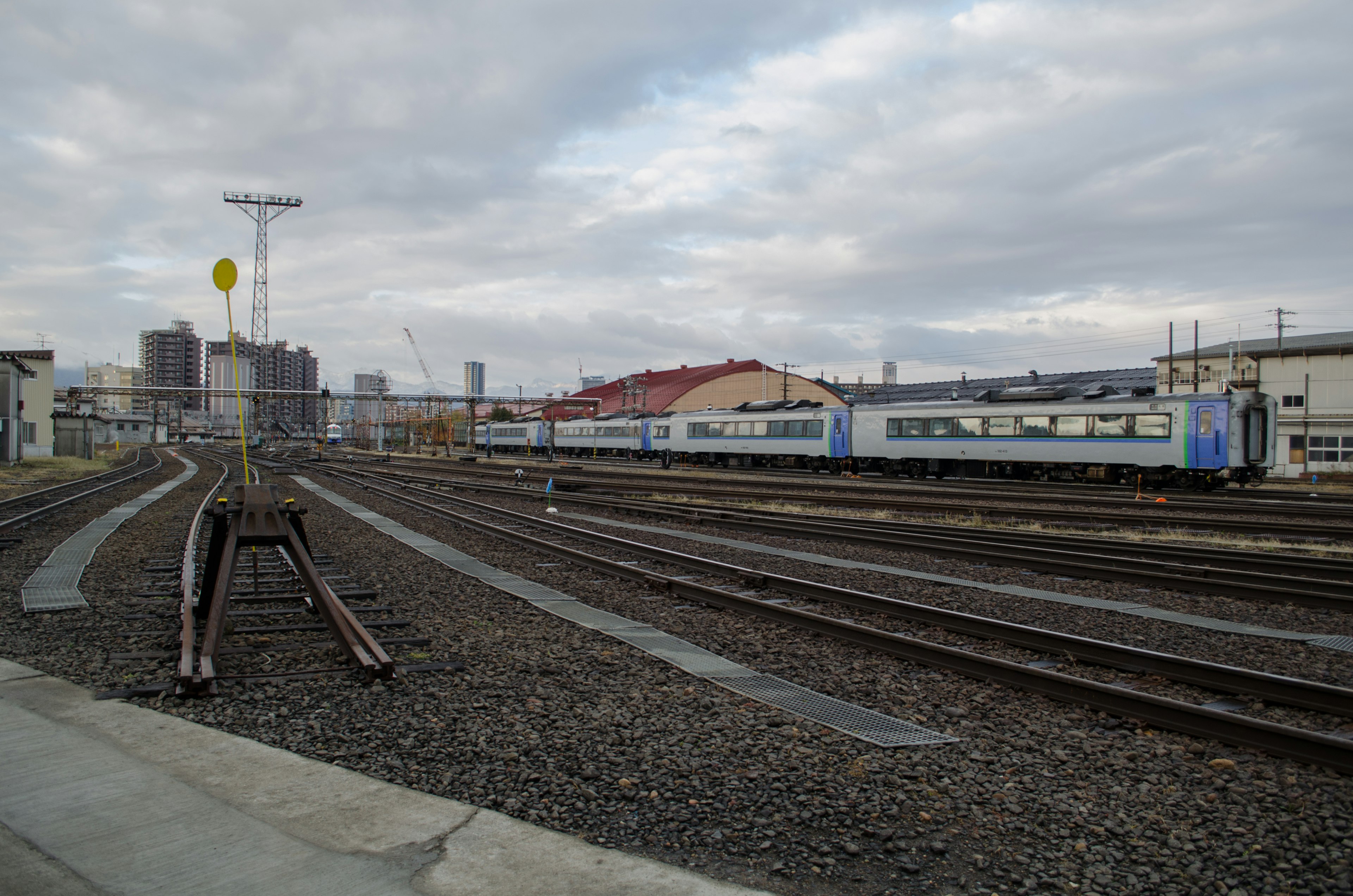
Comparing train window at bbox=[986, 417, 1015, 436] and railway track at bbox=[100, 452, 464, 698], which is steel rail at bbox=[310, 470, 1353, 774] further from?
train window at bbox=[986, 417, 1015, 436]

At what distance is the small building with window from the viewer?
4356 cm

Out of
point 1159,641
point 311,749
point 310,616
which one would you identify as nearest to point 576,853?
point 311,749

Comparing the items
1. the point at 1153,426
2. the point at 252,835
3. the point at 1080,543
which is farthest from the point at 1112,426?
the point at 252,835

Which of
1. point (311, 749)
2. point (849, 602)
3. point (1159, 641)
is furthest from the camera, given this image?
point (849, 602)

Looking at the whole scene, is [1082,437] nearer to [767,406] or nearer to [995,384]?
[767,406]

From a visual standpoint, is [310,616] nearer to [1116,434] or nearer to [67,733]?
[67,733]

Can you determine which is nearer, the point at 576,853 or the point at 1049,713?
the point at 576,853

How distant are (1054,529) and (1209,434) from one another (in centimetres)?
1162

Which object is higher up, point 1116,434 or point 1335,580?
point 1116,434

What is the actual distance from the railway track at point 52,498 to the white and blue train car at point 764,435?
27519 mm

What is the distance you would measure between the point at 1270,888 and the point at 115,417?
159 metres

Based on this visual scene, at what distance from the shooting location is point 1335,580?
36.0 ft

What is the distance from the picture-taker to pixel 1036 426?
28.7m

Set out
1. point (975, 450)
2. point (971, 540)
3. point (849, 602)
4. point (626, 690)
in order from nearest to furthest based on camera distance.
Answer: point (626, 690) < point (849, 602) < point (971, 540) < point (975, 450)
